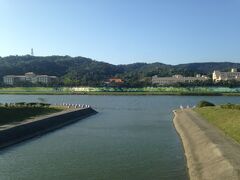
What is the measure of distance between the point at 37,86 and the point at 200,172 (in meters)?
177

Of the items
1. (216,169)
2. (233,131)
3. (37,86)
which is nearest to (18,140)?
(233,131)

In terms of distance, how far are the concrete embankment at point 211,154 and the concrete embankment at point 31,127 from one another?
12716 mm

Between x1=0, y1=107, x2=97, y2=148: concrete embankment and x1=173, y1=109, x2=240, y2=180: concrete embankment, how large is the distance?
1272 centimetres

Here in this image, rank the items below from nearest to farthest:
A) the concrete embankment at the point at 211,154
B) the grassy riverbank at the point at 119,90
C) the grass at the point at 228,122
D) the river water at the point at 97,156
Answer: the concrete embankment at the point at 211,154 → the river water at the point at 97,156 → the grass at the point at 228,122 → the grassy riverbank at the point at 119,90

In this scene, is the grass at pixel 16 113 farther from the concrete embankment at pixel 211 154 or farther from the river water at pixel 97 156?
the concrete embankment at pixel 211 154

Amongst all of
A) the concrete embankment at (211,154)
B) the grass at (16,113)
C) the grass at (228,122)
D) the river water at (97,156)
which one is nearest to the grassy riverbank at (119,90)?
the grass at (16,113)

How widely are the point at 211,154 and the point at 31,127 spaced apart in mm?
19135

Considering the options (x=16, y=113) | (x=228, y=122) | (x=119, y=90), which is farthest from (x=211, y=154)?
(x=119, y=90)

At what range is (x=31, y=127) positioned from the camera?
130ft

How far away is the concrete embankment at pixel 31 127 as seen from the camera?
33.4 metres

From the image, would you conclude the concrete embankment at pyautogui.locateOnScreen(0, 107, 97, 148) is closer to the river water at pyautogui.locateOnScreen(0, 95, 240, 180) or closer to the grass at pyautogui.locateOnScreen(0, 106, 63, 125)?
the river water at pyautogui.locateOnScreen(0, 95, 240, 180)

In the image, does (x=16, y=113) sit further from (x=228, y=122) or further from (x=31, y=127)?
(x=228, y=122)

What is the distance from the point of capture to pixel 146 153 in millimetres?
29781

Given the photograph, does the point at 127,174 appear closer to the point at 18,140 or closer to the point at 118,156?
the point at 118,156
